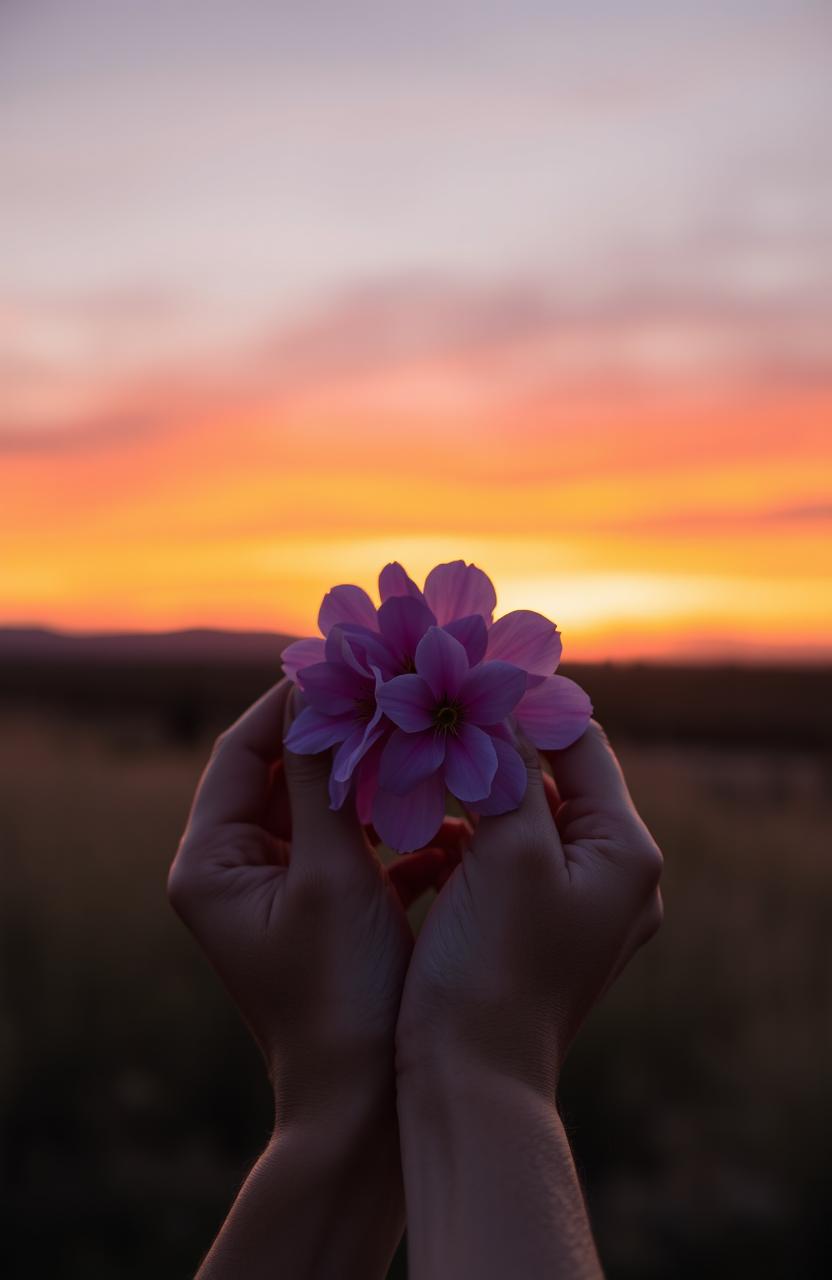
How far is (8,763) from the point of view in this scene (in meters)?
7.99

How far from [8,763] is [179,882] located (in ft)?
23.1

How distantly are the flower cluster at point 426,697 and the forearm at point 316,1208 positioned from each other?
425 mm

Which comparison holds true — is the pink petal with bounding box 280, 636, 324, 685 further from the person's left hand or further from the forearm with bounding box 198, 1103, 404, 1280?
the forearm with bounding box 198, 1103, 404, 1280

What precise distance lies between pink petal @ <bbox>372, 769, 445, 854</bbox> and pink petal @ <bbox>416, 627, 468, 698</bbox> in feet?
0.45

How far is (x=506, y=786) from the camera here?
1.41 metres

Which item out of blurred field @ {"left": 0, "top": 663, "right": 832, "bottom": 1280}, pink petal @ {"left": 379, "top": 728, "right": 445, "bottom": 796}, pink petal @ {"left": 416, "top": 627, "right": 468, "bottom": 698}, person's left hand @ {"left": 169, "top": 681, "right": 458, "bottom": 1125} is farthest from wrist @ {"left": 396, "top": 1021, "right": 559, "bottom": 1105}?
blurred field @ {"left": 0, "top": 663, "right": 832, "bottom": 1280}

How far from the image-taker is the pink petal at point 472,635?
58.9 inches

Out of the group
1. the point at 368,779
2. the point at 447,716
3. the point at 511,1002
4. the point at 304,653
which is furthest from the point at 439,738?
the point at 511,1002

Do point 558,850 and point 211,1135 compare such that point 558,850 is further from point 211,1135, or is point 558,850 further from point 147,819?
point 147,819

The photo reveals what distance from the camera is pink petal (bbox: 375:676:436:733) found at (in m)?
1.40

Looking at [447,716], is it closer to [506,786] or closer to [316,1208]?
[506,786]

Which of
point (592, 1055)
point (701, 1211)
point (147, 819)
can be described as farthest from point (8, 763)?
point (701, 1211)

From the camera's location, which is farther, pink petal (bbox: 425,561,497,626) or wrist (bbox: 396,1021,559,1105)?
pink petal (bbox: 425,561,497,626)

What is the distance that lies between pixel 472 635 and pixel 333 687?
0.22 meters
